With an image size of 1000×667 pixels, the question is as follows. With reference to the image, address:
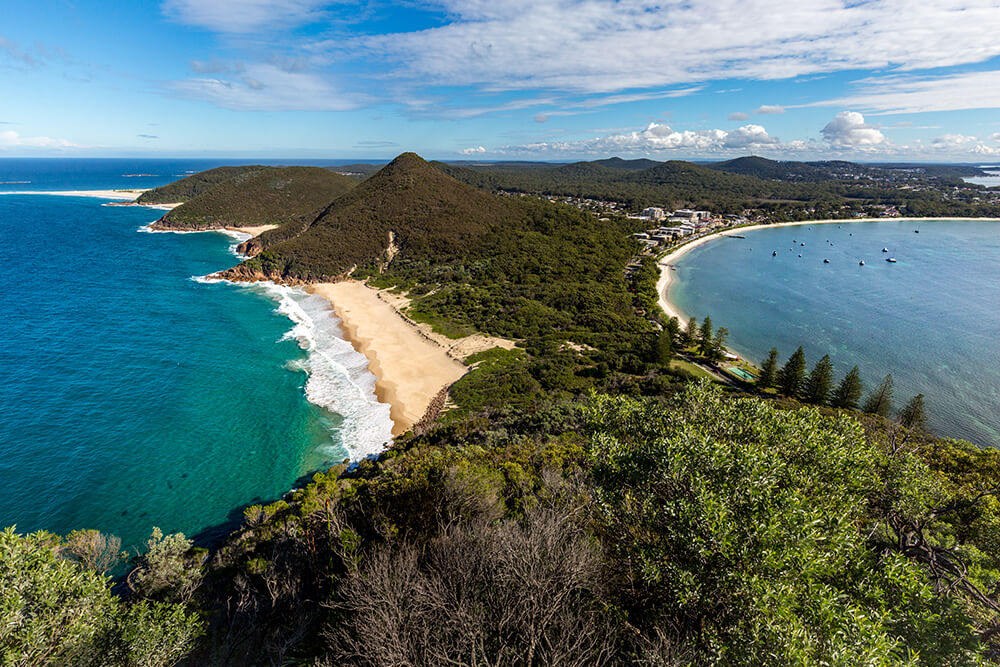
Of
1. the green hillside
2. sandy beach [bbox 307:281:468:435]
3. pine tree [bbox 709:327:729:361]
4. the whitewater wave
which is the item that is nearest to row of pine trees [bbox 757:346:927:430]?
pine tree [bbox 709:327:729:361]

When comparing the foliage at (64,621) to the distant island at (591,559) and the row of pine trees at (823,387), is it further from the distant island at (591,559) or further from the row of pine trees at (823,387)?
the row of pine trees at (823,387)

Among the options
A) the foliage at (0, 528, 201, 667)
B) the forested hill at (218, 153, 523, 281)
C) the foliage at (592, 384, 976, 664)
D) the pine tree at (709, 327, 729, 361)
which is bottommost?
the pine tree at (709, 327, 729, 361)

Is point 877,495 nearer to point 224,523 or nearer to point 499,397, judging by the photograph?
point 499,397

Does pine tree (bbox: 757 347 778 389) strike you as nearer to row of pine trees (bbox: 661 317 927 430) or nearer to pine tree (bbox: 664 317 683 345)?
row of pine trees (bbox: 661 317 927 430)

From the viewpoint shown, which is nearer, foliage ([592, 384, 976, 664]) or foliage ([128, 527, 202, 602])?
foliage ([592, 384, 976, 664])

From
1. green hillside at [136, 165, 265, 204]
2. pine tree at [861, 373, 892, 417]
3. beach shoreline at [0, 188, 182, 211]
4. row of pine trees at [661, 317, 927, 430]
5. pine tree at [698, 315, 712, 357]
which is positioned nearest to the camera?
pine tree at [861, 373, 892, 417]

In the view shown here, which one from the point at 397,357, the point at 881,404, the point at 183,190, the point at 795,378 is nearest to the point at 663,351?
the point at 795,378
